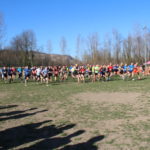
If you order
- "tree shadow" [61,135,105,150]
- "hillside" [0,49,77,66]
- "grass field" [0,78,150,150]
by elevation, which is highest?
"hillside" [0,49,77,66]

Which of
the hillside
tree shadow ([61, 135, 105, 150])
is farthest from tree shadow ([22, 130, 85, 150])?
the hillside

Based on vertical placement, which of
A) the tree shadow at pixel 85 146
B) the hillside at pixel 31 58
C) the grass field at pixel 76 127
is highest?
the hillside at pixel 31 58

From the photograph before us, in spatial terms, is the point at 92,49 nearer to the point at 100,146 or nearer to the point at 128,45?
the point at 128,45

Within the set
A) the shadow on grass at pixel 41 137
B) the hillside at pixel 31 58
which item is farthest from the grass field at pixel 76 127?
the hillside at pixel 31 58

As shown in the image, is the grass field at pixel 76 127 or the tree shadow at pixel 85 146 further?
the grass field at pixel 76 127

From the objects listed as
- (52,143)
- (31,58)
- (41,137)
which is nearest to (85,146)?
(52,143)

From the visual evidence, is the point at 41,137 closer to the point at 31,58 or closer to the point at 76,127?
the point at 76,127

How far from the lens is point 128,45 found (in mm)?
51281

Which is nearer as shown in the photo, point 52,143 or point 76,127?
point 52,143

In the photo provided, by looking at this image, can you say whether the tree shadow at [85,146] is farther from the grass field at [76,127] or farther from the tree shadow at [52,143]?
the tree shadow at [52,143]

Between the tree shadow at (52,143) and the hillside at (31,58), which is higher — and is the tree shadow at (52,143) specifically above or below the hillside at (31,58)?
below

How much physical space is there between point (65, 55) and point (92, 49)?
693cm

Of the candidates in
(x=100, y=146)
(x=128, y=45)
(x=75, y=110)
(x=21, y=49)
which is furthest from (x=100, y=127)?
(x=21, y=49)

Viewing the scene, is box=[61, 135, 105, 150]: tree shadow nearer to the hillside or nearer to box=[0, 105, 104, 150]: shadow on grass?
box=[0, 105, 104, 150]: shadow on grass
